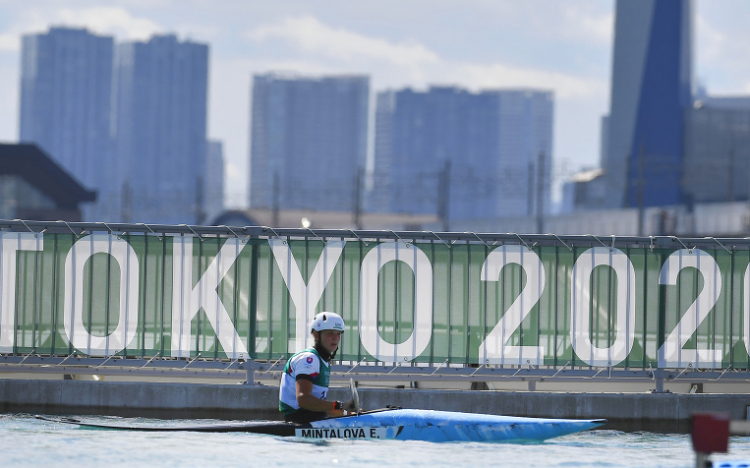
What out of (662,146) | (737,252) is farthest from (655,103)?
(737,252)

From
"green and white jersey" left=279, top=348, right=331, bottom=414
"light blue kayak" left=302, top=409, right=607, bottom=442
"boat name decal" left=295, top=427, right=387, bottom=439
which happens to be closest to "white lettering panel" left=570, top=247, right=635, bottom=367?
"light blue kayak" left=302, top=409, right=607, bottom=442

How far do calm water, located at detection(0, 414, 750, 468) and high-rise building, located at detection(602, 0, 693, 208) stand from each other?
489ft

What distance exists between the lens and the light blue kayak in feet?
47.6

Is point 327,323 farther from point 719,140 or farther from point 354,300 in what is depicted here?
point 719,140

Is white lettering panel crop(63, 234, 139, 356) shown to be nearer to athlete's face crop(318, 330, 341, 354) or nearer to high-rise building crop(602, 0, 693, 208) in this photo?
athlete's face crop(318, 330, 341, 354)

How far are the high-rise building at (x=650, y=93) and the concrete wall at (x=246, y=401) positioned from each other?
14648 cm

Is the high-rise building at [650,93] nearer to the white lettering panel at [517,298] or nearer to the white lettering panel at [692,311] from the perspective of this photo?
the white lettering panel at [692,311]

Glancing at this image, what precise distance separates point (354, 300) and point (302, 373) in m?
3.73

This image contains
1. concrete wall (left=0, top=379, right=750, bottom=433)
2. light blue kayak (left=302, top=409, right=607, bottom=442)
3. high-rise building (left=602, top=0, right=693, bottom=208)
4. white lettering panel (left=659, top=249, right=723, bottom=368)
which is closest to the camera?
light blue kayak (left=302, top=409, right=607, bottom=442)

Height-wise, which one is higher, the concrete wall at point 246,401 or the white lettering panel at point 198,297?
the white lettering panel at point 198,297

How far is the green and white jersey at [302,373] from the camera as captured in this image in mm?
13945

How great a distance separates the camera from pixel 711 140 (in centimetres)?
16225

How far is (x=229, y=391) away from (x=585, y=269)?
18.0 feet

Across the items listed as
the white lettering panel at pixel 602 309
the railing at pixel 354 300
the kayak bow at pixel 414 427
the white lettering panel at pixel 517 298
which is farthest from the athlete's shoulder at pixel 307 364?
the white lettering panel at pixel 602 309
